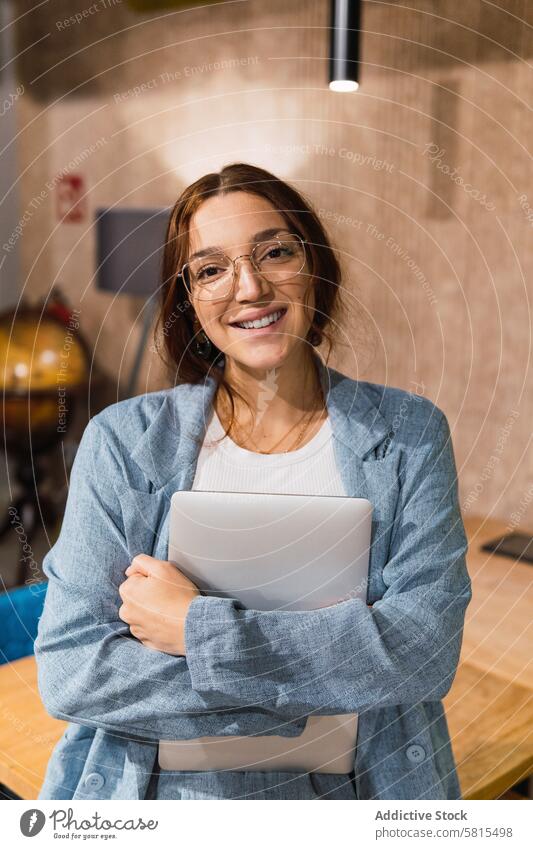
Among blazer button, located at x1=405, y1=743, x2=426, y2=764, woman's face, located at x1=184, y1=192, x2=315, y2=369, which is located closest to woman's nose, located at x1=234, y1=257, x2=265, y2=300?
woman's face, located at x1=184, y1=192, x2=315, y2=369

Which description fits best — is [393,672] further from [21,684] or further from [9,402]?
[9,402]

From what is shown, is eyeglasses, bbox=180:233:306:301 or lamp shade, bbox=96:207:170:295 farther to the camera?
lamp shade, bbox=96:207:170:295

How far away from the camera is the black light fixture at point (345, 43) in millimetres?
774

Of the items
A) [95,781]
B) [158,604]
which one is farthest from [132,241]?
[95,781]

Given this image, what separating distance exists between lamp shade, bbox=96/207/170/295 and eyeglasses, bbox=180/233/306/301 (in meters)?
0.10

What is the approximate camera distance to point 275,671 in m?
0.68

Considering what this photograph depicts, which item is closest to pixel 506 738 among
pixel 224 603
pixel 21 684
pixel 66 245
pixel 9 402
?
pixel 224 603

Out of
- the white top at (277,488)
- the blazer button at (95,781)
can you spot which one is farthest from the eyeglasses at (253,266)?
the blazer button at (95,781)

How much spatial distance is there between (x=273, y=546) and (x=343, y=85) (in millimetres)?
435

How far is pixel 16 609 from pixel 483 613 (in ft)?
2.08

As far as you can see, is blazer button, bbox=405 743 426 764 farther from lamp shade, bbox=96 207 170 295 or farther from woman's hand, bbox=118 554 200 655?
lamp shade, bbox=96 207 170 295

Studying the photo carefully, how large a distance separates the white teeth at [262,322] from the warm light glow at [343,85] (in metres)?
0.24

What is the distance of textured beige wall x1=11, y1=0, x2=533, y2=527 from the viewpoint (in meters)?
0.84
